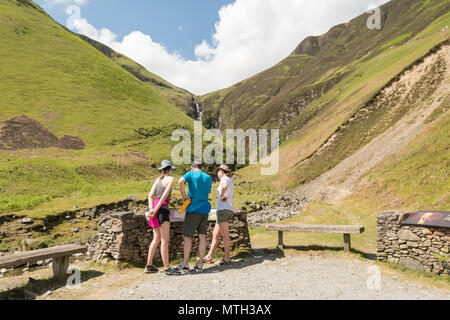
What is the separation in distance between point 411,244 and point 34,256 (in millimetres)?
11639

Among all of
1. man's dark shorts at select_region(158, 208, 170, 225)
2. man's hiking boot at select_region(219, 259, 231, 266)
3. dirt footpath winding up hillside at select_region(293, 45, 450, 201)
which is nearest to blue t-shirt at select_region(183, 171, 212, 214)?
man's dark shorts at select_region(158, 208, 170, 225)

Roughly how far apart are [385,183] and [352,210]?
13.5 ft

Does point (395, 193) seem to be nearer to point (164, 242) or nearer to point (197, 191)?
point (197, 191)

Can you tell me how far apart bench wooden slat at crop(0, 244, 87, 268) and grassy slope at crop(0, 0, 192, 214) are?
14301mm

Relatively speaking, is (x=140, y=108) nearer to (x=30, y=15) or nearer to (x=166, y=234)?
(x=30, y=15)

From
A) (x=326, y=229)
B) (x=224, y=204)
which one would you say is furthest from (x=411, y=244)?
(x=224, y=204)

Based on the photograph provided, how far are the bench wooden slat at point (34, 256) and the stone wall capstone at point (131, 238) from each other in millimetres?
937

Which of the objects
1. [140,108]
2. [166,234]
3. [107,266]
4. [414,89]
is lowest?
[107,266]

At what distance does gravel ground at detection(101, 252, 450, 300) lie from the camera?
6.89 meters

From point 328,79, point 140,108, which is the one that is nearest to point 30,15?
point 140,108

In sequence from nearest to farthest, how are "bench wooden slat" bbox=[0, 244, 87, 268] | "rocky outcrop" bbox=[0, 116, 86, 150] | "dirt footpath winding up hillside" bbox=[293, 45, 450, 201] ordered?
"bench wooden slat" bbox=[0, 244, 87, 268]
"dirt footpath winding up hillside" bbox=[293, 45, 450, 201]
"rocky outcrop" bbox=[0, 116, 86, 150]

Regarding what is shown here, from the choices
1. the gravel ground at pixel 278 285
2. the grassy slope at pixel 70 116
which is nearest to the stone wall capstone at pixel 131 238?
the gravel ground at pixel 278 285

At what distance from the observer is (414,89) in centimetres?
4356

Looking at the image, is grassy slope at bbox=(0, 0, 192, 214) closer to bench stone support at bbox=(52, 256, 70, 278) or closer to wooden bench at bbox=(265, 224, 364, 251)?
bench stone support at bbox=(52, 256, 70, 278)
